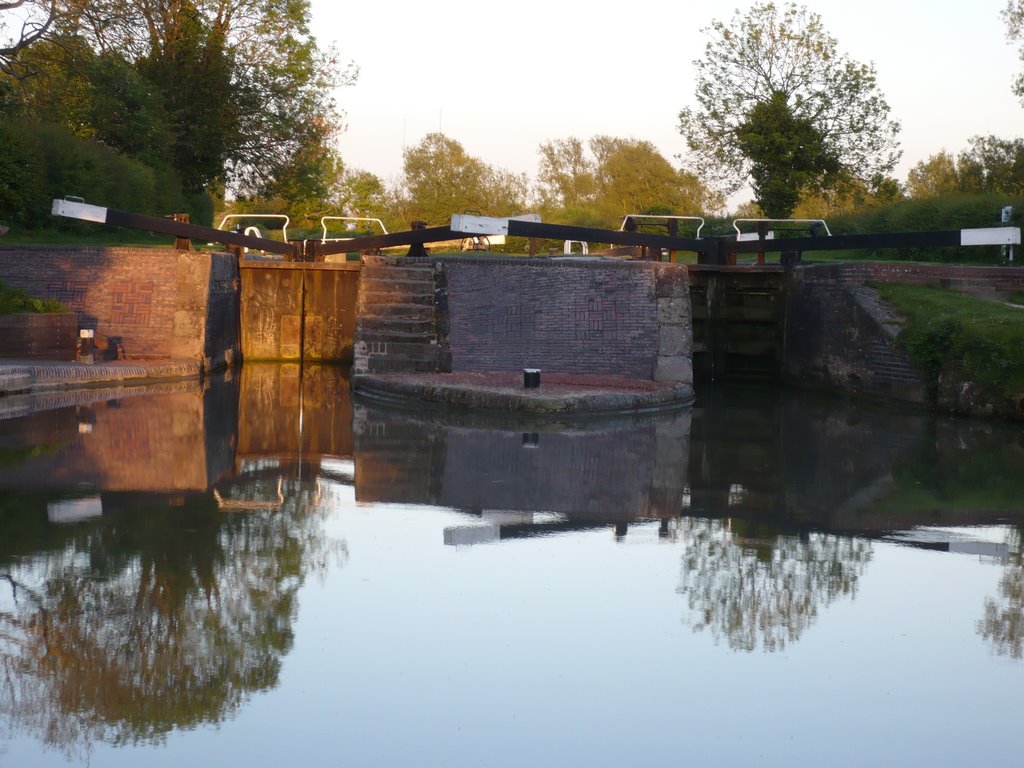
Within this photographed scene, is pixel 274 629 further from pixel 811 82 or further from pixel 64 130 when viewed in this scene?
pixel 811 82

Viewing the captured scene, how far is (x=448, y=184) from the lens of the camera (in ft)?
178

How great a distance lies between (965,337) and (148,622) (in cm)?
1204

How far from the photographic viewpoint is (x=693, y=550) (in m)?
7.92

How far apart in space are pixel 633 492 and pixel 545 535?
1.73 m

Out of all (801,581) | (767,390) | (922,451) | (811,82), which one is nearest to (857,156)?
(811,82)

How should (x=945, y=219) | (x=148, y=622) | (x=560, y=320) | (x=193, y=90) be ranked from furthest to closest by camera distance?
(x=193, y=90), (x=945, y=219), (x=560, y=320), (x=148, y=622)

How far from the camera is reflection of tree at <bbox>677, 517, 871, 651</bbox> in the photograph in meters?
6.34

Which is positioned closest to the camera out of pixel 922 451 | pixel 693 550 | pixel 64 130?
pixel 693 550

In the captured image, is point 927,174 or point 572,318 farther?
point 927,174

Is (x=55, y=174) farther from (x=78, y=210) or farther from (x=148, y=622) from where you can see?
(x=148, y=622)

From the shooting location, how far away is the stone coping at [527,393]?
14188 mm

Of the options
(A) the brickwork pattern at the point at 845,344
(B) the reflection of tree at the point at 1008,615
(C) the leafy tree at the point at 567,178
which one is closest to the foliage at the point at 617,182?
(C) the leafy tree at the point at 567,178

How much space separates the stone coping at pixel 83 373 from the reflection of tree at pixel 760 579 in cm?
930

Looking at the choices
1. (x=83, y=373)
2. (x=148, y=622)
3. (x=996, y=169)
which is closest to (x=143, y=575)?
(x=148, y=622)
